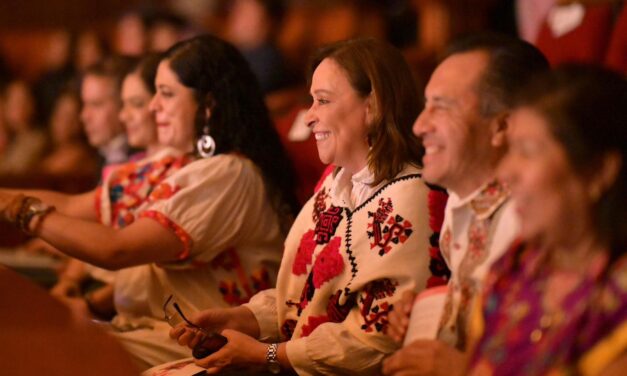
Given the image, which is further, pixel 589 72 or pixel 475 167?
pixel 475 167

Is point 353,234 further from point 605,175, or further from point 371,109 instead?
point 605,175

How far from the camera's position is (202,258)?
2.64 metres

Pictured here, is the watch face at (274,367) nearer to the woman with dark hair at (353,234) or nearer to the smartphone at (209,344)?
the woman with dark hair at (353,234)

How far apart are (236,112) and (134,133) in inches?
24.2

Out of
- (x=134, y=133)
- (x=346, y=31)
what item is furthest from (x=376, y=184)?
(x=346, y=31)

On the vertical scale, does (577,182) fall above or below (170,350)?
above

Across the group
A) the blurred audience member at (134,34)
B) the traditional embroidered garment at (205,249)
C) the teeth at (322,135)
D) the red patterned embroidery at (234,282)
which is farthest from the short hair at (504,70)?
the blurred audience member at (134,34)

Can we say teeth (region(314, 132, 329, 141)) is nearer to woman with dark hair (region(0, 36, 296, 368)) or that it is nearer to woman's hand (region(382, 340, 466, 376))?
woman with dark hair (region(0, 36, 296, 368))

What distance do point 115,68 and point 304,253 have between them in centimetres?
155

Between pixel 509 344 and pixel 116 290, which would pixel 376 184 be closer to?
pixel 509 344

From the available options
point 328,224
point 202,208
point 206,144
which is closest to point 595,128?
point 328,224

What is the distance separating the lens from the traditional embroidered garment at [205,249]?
102 inches

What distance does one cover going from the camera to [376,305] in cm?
206

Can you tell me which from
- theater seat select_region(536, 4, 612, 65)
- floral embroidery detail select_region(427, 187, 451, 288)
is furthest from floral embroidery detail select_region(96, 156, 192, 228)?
theater seat select_region(536, 4, 612, 65)
